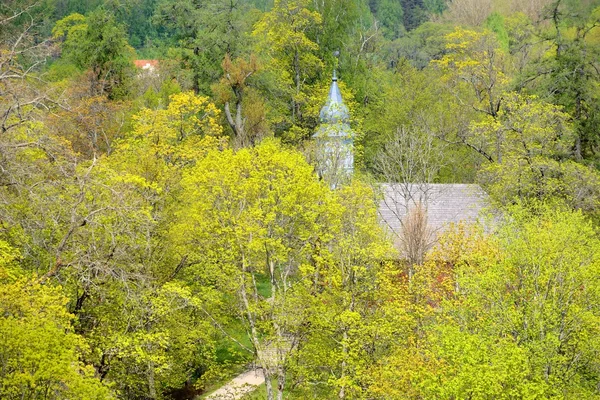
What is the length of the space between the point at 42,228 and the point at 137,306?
320 cm

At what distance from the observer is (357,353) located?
21.1 metres

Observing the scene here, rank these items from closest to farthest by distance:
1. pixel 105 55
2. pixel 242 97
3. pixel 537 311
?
1. pixel 537 311
2. pixel 105 55
3. pixel 242 97

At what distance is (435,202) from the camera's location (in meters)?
31.7

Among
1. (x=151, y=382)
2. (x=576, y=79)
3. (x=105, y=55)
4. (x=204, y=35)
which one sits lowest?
(x=151, y=382)

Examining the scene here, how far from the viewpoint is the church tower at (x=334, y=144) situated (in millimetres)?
29531

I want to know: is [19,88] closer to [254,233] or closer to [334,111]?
[254,233]

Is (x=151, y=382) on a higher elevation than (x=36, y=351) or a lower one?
lower

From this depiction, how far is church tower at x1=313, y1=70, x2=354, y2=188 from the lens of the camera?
96.9 ft

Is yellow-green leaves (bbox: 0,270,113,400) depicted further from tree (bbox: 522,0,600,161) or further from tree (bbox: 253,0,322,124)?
tree (bbox: 253,0,322,124)

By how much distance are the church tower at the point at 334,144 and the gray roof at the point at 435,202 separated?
7.17ft

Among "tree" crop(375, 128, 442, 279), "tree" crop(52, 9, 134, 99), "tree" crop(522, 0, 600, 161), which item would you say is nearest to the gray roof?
"tree" crop(375, 128, 442, 279)

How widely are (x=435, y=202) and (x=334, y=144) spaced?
484 cm

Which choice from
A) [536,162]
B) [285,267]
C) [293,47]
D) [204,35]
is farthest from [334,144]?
[204,35]

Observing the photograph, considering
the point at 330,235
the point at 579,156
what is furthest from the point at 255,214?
the point at 579,156
